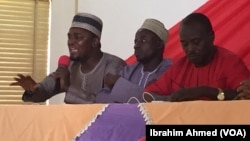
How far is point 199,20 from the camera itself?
1.68 m

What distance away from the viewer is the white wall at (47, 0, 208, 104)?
6.04ft

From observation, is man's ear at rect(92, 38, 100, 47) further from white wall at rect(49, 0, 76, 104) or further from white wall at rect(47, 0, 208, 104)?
white wall at rect(49, 0, 76, 104)

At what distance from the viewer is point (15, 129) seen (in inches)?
65.1

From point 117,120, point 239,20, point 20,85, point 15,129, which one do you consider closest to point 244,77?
point 239,20

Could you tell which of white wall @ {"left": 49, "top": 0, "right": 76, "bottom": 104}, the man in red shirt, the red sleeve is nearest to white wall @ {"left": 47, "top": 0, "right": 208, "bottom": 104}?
white wall @ {"left": 49, "top": 0, "right": 76, "bottom": 104}

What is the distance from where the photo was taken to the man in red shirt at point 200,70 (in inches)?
60.7

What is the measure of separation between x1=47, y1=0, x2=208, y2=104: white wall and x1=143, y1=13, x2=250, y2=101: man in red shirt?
12cm

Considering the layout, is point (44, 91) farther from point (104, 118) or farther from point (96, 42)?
point (104, 118)

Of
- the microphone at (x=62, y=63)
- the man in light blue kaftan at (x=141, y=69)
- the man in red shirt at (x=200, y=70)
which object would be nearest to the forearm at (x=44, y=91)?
the microphone at (x=62, y=63)

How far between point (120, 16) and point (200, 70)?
53cm

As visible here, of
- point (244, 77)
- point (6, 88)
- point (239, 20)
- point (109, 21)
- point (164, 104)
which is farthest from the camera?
point (6, 88)

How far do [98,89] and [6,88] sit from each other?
574 millimetres

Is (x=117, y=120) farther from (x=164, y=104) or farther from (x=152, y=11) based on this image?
(x=152, y=11)

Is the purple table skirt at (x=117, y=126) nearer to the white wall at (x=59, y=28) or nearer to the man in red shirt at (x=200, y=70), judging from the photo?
the man in red shirt at (x=200, y=70)
